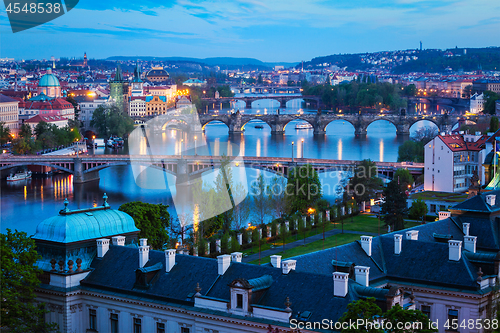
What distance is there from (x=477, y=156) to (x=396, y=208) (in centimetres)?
1588

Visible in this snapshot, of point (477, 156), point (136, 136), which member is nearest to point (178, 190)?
point (477, 156)

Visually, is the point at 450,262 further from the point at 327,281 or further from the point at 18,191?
the point at 18,191

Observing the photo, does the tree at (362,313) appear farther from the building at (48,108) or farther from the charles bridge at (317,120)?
the building at (48,108)

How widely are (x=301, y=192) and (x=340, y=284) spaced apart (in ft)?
88.2

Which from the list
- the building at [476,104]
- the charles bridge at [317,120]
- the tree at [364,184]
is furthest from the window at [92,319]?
the building at [476,104]

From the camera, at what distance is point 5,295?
16500mm

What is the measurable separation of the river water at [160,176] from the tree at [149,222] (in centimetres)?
425

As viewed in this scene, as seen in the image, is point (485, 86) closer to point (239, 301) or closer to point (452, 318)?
point (452, 318)

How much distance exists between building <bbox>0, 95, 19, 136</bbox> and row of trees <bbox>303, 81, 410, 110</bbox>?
61.1 meters

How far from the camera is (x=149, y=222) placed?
3120cm

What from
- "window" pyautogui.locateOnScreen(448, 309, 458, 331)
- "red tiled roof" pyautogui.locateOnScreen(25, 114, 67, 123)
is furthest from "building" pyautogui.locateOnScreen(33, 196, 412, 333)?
Answer: "red tiled roof" pyautogui.locateOnScreen(25, 114, 67, 123)

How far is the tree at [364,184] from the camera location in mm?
43763

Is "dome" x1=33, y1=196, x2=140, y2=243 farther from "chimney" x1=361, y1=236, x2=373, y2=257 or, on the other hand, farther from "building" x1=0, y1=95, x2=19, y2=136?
"building" x1=0, y1=95, x2=19, y2=136

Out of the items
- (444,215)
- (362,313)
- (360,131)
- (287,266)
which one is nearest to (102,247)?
(287,266)
